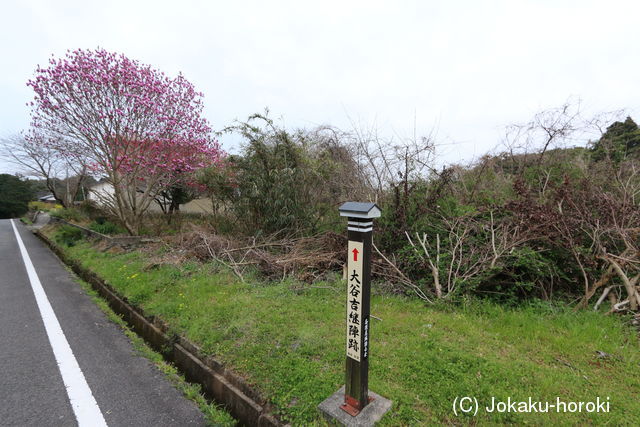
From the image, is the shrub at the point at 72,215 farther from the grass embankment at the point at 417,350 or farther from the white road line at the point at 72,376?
the grass embankment at the point at 417,350

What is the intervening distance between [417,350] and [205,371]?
225 cm

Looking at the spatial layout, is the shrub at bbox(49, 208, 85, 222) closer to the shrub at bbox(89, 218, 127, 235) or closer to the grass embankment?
the shrub at bbox(89, 218, 127, 235)

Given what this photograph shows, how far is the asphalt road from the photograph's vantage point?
8.50 feet

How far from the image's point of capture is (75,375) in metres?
3.17

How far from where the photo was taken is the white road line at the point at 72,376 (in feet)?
8.47

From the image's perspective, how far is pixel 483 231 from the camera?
16.2 ft

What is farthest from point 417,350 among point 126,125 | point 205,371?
point 126,125

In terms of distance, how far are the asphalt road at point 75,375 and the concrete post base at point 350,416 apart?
3.88 ft

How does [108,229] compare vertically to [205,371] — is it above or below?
above

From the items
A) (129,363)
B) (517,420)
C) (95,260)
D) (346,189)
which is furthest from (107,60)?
(517,420)

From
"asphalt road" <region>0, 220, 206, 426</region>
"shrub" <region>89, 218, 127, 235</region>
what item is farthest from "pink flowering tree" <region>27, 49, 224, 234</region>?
"asphalt road" <region>0, 220, 206, 426</region>

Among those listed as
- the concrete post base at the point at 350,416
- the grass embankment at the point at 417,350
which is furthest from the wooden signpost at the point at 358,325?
the grass embankment at the point at 417,350

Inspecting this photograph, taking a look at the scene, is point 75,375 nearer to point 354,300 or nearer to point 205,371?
point 205,371

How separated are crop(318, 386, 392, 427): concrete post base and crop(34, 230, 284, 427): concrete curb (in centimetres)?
40
